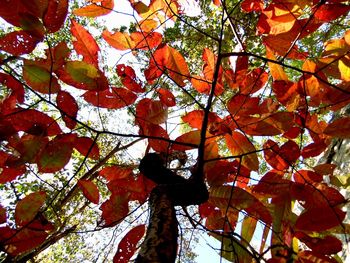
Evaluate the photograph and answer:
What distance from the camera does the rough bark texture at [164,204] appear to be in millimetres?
651

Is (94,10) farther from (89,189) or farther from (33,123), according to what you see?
(89,189)

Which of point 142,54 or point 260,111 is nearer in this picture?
point 260,111

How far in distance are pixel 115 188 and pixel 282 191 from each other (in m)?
0.64

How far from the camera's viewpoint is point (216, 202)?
1122 millimetres

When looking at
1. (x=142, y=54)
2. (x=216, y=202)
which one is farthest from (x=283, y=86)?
(x=142, y=54)

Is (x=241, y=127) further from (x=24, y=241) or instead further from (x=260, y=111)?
(x=24, y=241)

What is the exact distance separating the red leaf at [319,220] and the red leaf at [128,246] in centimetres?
57

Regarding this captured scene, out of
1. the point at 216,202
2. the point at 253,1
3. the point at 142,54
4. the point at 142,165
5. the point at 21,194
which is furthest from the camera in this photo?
the point at 142,54

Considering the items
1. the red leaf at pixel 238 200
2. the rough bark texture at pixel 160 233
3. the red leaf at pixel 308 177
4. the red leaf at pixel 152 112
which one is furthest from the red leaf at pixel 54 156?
the red leaf at pixel 308 177

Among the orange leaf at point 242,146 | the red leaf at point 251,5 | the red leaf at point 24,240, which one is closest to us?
the red leaf at point 24,240

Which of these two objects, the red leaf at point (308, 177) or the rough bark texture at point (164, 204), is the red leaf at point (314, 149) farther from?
the rough bark texture at point (164, 204)

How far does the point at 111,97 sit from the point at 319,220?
2.83 ft

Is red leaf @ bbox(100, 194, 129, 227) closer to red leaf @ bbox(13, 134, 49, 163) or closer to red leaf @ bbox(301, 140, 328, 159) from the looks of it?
red leaf @ bbox(13, 134, 49, 163)

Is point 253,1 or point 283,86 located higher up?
point 253,1
